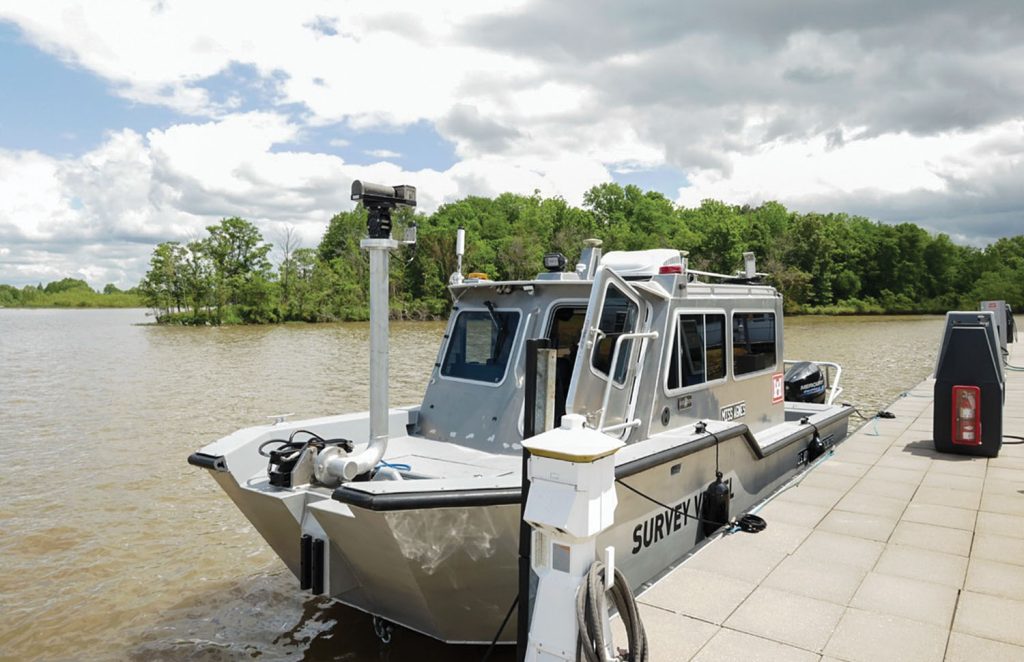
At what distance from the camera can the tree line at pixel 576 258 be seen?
5447 centimetres

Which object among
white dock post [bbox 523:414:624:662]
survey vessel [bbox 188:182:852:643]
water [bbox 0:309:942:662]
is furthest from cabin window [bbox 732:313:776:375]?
white dock post [bbox 523:414:624:662]

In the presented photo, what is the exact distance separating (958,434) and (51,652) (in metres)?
9.15

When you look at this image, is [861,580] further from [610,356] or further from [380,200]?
[380,200]

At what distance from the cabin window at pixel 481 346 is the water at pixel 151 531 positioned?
212 centimetres

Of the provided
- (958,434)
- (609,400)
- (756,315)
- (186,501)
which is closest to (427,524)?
(609,400)

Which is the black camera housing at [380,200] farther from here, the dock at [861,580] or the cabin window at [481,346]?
the dock at [861,580]

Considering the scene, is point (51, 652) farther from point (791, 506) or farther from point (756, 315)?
point (756, 315)

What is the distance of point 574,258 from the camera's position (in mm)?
61938

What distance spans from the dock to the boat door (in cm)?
117

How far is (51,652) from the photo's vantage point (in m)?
5.27

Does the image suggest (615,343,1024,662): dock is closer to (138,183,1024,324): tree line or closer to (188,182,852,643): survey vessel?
(188,182,852,643): survey vessel

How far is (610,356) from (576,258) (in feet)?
175

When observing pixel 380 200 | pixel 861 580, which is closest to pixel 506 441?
pixel 380 200

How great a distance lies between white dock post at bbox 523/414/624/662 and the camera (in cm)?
293
